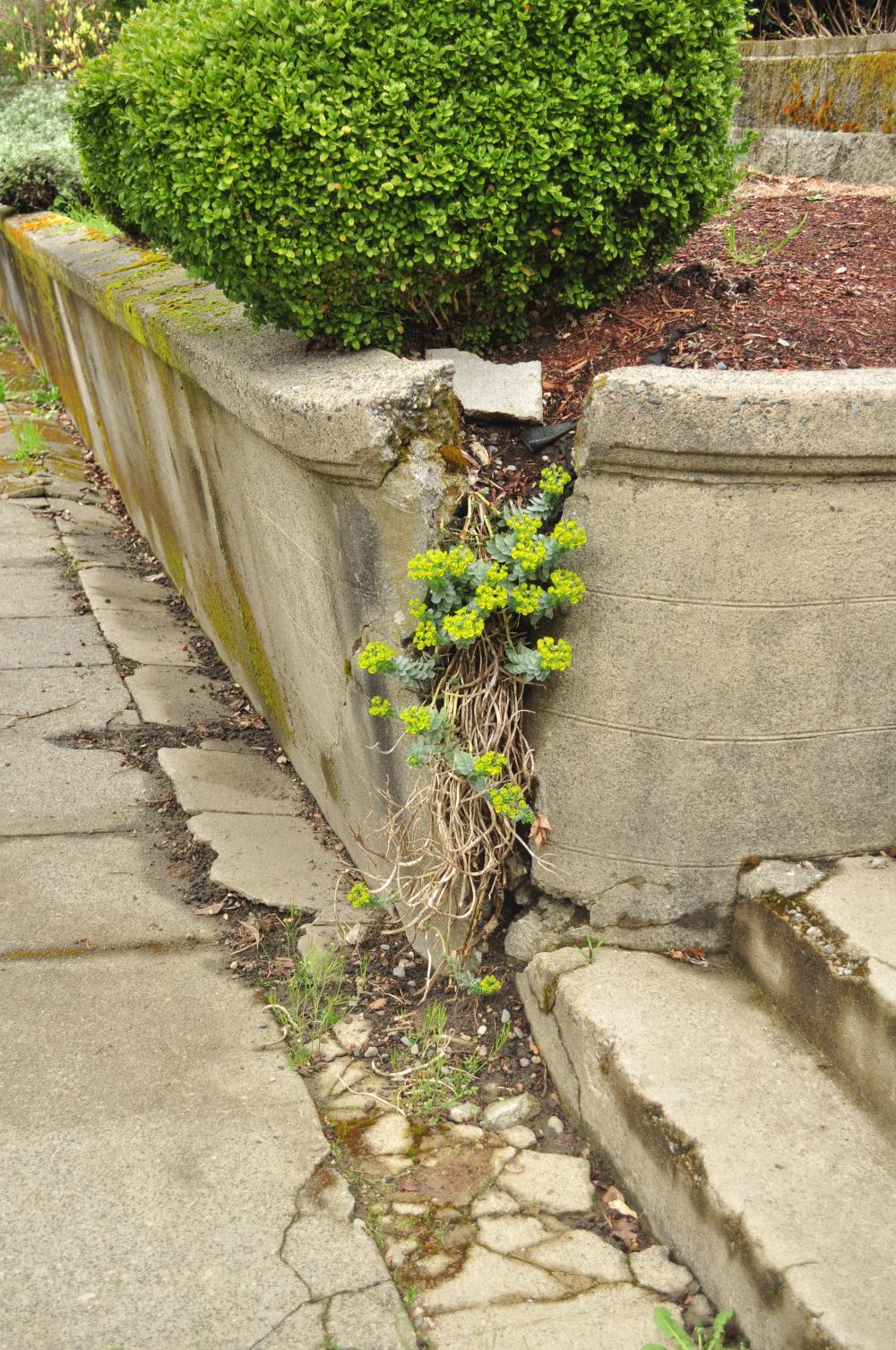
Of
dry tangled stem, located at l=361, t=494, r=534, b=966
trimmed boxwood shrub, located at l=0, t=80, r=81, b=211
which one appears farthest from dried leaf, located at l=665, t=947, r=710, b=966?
trimmed boxwood shrub, located at l=0, t=80, r=81, b=211

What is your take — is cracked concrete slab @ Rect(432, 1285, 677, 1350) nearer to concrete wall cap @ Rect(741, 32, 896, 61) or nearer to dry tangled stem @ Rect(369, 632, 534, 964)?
dry tangled stem @ Rect(369, 632, 534, 964)

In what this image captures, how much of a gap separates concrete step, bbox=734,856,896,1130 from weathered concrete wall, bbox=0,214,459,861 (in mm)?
903

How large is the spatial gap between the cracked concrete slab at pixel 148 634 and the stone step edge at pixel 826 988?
2908 mm

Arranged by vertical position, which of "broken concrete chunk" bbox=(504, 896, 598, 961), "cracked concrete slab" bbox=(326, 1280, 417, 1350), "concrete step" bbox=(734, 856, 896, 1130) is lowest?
"cracked concrete slab" bbox=(326, 1280, 417, 1350)

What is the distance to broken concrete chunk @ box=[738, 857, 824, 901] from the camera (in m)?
2.32

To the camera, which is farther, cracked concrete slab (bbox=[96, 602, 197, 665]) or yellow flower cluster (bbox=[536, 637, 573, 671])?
cracked concrete slab (bbox=[96, 602, 197, 665])

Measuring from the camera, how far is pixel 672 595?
2197 millimetres

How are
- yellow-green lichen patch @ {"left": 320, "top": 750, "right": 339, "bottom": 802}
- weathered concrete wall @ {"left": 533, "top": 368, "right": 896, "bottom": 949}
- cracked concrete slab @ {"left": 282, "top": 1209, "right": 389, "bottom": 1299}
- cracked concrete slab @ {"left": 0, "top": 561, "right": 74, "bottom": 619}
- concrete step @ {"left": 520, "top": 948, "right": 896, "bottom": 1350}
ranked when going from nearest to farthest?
concrete step @ {"left": 520, "top": 948, "right": 896, "bottom": 1350} < cracked concrete slab @ {"left": 282, "top": 1209, "right": 389, "bottom": 1299} < weathered concrete wall @ {"left": 533, "top": 368, "right": 896, "bottom": 949} < yellow-green lichen patch @ {"left": 320, "top": 750, "right": 339, "bottom": 802} < cracked concrete slab @ {"left": 0, "top": 561, "right": 74, "bottom": 619}

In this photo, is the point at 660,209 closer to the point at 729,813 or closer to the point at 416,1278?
the point at 729,813

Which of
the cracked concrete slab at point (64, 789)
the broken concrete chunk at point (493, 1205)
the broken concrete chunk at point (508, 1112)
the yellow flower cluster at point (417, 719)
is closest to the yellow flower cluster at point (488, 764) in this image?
the yellow flower cluster at point (417, 719)

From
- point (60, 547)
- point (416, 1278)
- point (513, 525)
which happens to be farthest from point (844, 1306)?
point (60, 547)

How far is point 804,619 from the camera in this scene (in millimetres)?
2191

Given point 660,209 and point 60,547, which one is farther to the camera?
point 60,547

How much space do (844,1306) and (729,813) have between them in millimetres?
924
